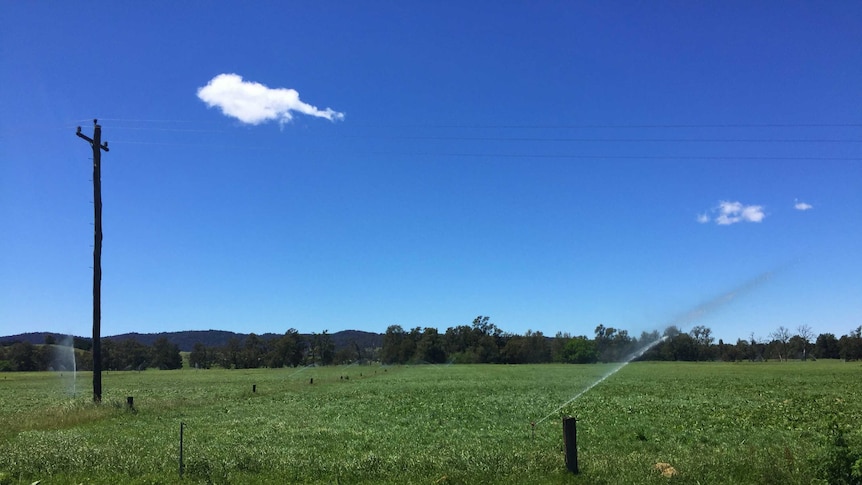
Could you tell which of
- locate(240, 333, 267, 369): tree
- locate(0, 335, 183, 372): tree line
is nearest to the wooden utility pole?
locate(0, 335, 183, 372): tree line

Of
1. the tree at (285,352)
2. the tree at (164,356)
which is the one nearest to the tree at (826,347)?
the tree at (285,352)

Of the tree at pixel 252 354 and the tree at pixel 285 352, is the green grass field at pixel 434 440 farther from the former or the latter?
the tree at pixel 252 354

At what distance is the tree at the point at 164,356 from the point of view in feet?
602

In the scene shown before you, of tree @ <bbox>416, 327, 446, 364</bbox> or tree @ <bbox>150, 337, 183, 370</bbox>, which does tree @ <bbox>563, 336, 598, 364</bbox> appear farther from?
tree @ <bbox>150, 337, 183, 370</bbox>

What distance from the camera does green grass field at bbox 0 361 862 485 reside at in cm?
1037

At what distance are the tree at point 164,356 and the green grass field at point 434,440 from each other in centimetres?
16789

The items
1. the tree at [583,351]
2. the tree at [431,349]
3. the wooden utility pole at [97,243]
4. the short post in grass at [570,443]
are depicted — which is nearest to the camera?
the short post in grass at [570,443]

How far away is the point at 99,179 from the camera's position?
2706 cm

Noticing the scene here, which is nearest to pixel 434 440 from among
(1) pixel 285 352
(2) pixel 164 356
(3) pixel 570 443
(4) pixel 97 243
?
(3) pixel 570 443

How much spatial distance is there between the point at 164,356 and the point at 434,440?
18992cm

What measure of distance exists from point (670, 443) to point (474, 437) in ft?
19.7

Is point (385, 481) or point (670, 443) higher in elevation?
point (385, 481)

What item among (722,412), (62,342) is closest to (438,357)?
(62,342)

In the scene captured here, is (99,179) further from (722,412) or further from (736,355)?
(736,355)
